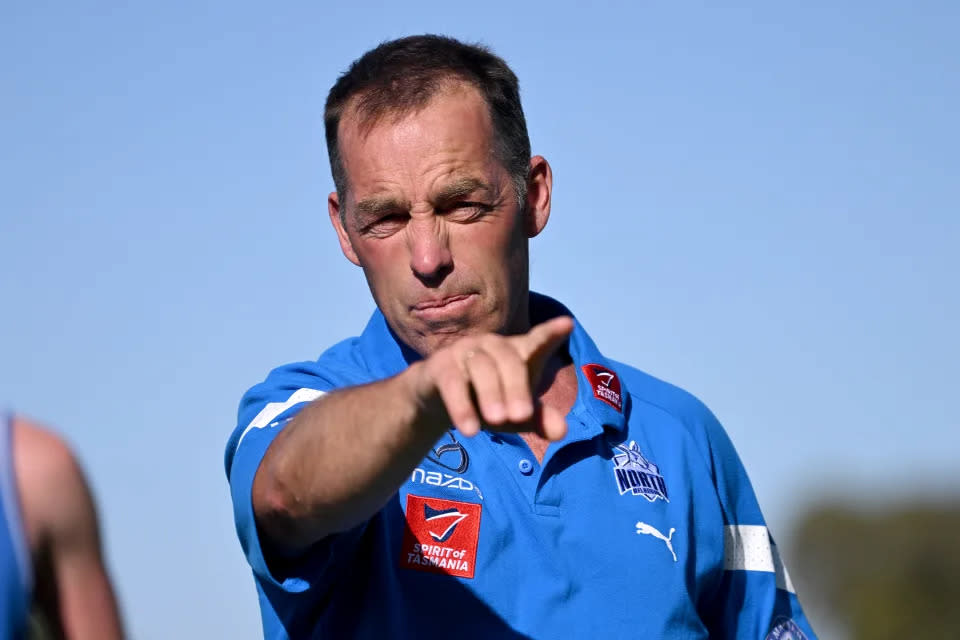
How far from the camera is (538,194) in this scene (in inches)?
220

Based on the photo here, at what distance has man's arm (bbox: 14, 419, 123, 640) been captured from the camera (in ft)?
9.36

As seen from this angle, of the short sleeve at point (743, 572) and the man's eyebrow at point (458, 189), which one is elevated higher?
the man's eyebrow at point (458, 189)

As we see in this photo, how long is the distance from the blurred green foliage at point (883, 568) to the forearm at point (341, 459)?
3769 centimetres

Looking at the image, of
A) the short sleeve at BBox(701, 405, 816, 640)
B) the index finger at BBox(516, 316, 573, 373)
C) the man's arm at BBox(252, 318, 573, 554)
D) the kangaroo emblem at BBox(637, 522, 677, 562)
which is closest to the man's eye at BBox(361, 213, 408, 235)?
the man's arm at BBox(252, 318, 573, 554)

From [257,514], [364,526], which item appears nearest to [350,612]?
[364,526]

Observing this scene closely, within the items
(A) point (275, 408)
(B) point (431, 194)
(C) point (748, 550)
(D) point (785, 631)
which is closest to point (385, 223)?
(B) point (431, 194)

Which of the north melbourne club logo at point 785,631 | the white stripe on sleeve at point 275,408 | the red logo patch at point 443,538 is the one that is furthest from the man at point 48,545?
the north melbourne club logo at point 785,631

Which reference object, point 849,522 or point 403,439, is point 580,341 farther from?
point 849,522

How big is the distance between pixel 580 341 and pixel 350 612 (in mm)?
1418

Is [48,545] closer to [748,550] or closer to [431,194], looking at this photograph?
[431,194]

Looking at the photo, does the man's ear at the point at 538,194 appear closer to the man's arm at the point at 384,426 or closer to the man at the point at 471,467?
the man at the point at 471,467

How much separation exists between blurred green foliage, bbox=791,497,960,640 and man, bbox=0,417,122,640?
127 ft

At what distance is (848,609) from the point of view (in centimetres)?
4147

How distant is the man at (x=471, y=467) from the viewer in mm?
4383
